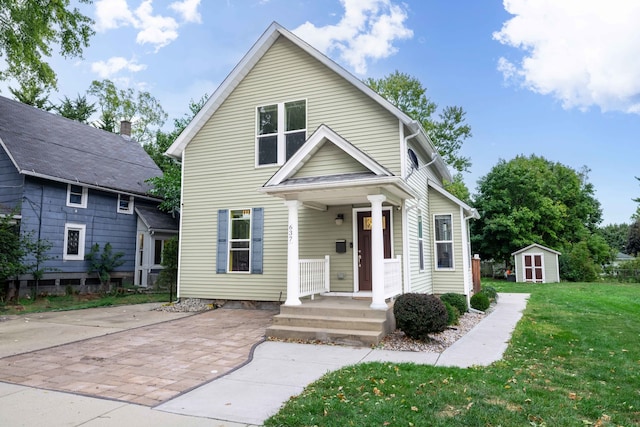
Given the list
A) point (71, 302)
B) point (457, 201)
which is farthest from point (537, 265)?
point (71, 302)

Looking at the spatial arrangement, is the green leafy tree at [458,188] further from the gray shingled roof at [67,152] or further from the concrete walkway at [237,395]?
the concrete walkway at [237,395]

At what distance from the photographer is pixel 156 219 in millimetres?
17719

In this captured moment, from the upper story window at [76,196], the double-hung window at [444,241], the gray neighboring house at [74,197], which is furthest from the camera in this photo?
the upper story window at [76,196]

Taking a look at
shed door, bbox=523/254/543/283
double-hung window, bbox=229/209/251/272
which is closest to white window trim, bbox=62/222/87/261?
double-hung window, bbox=229/209/251/272

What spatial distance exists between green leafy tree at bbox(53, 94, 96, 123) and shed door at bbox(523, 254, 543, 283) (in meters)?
32.4

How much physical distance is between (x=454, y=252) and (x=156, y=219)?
41.9ft

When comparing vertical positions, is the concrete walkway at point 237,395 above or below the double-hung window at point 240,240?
below

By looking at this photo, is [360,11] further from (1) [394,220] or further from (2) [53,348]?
(2) [53,348]

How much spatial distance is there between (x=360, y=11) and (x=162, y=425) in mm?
19449

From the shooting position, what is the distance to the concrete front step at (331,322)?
7352mm

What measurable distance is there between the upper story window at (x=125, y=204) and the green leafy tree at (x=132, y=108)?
17138 millimetres

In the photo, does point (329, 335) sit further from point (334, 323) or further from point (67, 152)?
point (67, 152)

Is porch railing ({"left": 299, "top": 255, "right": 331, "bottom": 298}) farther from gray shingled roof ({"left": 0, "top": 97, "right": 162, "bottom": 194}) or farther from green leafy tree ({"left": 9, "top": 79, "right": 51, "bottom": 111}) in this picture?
green leafy tree ({"left": 9, "top": 79, "right": 51, "bottom": 111})

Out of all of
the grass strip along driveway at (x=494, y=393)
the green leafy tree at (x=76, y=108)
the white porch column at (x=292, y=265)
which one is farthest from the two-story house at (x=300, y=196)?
the green leafy tree at (x=76, y=108)
